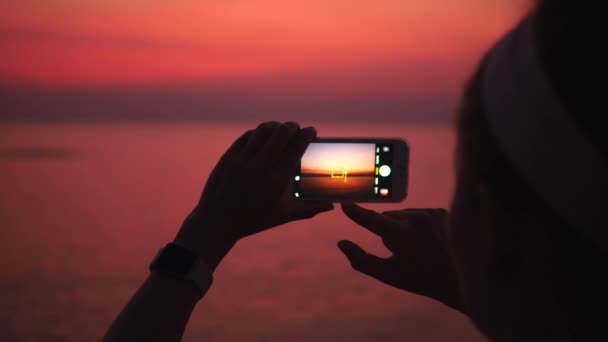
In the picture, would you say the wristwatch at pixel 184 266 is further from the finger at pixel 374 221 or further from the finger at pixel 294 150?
the finger at pixel 374 221

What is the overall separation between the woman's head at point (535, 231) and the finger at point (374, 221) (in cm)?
42

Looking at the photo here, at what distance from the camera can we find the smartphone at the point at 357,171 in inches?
54.2

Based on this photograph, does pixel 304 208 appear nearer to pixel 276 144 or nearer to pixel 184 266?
pixel 276 144

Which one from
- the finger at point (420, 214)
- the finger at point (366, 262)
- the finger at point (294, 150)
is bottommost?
the finger at point (366, 262)

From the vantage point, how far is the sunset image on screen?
1.37 meters

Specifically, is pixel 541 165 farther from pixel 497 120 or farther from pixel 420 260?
pixel 420 260

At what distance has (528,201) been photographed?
0.52m

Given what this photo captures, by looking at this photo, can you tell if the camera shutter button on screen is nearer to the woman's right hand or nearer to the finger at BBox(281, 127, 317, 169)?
the woman's right hand

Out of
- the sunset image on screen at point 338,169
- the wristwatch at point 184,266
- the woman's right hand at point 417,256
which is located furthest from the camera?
the sunset image on screen at point 338,169

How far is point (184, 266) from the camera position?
29.5 inches

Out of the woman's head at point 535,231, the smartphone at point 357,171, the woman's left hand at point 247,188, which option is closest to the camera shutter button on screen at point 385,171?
the smartphone at point 357,171

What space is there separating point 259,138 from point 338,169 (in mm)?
509

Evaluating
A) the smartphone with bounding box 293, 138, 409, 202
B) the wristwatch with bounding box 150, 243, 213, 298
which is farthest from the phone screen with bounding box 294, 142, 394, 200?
the wristwatch with bounding box 150, 243, 213, 298

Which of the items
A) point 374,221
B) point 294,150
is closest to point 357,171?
point 374,221
